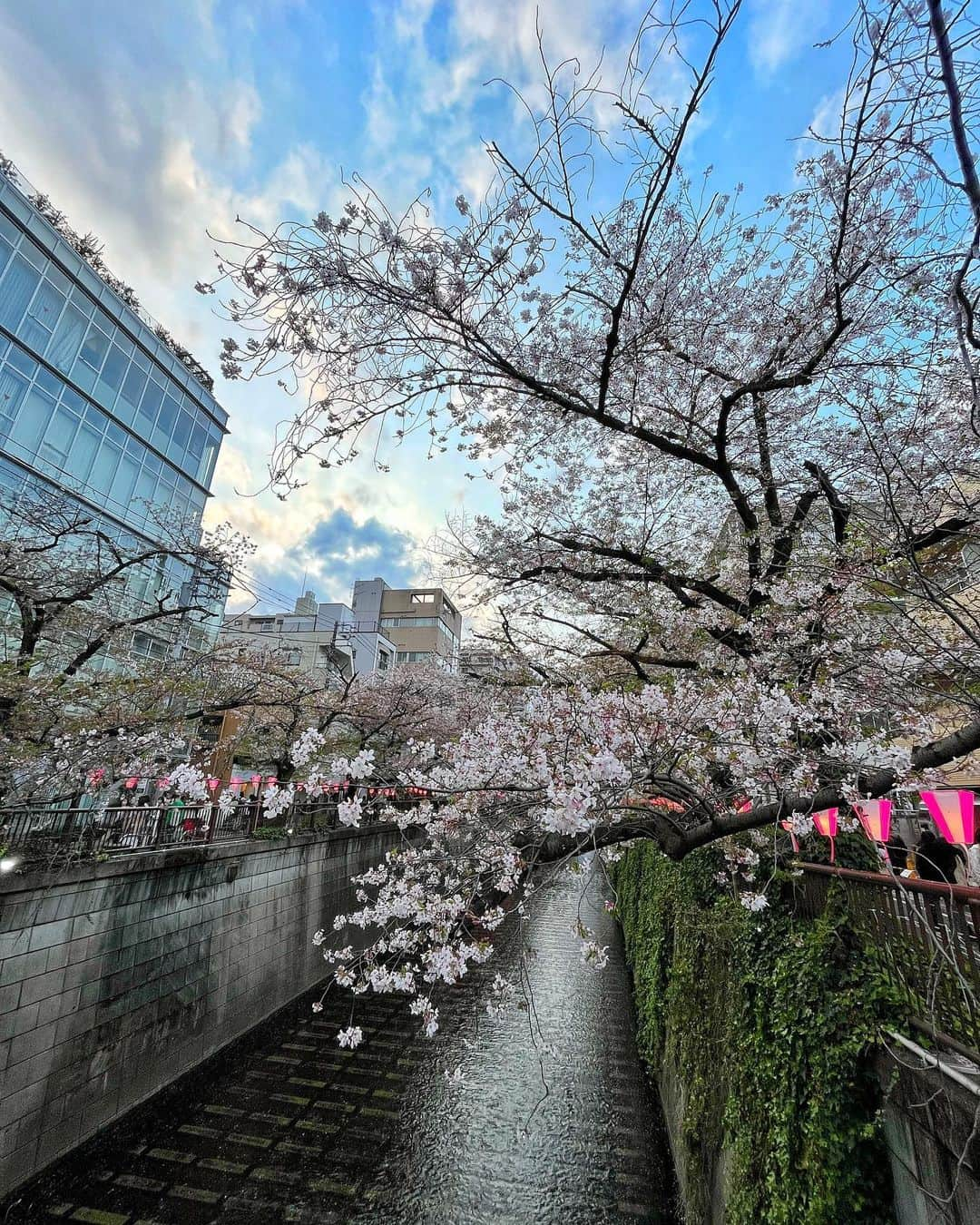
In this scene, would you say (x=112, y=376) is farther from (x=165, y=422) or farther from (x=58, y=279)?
(x=58, y=279)

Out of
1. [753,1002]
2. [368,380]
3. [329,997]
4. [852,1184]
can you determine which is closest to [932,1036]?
[852,1184]

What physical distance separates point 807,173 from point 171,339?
21.3 meters

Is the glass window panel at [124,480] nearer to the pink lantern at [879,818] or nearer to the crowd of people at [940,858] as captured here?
the pink lantern at [879,818]

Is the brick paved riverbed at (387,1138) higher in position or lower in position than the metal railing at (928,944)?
lower

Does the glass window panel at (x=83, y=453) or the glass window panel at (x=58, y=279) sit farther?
the glass window panel at (x=83, y=453)

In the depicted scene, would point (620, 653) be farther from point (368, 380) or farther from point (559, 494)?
point (368, 380)

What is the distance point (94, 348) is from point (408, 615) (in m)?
33.4

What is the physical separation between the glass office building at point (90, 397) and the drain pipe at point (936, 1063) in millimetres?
11372

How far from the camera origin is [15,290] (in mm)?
13680

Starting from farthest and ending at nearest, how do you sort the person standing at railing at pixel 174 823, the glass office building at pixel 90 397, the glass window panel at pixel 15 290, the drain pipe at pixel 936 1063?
the glass office building at pixel 90 397 < the glass window panel at pixel 15 290 < the person standing at railing at pixel 174 823 < the drain pipe at pixel 936 1063

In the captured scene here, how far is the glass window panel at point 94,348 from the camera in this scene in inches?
623

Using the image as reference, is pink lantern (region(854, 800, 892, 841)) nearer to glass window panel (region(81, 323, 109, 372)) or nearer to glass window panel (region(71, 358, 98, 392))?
glass window panel (region(71, 358, 98, 392))

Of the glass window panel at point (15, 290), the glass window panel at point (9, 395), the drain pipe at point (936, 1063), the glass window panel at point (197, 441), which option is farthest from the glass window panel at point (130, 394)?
the drain pipe at point (936, 1063)

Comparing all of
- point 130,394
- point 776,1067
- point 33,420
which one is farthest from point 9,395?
point 776,1067
